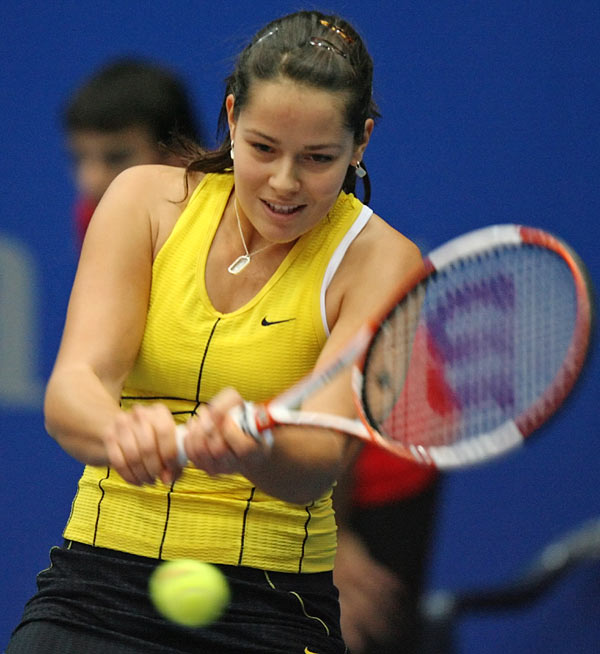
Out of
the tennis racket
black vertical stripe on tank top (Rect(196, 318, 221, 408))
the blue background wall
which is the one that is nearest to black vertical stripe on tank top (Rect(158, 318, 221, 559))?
black vertical stripe on tank top (Rect(196, 318, 221, 408))

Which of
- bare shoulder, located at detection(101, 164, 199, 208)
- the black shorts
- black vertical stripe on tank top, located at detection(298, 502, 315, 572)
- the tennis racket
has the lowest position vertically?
the black shorts

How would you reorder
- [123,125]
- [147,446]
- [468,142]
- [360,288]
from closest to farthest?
[147,446], [360,288], [123,125], [468,142]

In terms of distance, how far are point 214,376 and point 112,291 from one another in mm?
158

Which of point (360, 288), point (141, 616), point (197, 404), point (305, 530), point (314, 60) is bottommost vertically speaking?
point (141, 616)

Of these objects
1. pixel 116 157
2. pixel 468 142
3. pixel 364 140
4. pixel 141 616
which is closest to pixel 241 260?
pixel 364 140

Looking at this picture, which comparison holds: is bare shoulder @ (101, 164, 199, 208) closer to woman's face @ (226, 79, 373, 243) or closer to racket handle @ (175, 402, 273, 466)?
woman's face @ (226, 79, 373, 243)

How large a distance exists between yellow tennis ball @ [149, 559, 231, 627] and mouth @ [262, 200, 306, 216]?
1.39 feet

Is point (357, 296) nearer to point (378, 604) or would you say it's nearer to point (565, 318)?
point (565, 318)

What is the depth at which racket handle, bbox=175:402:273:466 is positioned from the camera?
111 centimetres

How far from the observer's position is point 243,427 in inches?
44.1

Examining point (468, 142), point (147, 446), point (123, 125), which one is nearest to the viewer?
point (147, 446)

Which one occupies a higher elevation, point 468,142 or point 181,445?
point 468,142

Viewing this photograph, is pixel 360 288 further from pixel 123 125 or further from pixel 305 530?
pixel 123 125

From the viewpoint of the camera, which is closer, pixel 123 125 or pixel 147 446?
pixel 147 446
